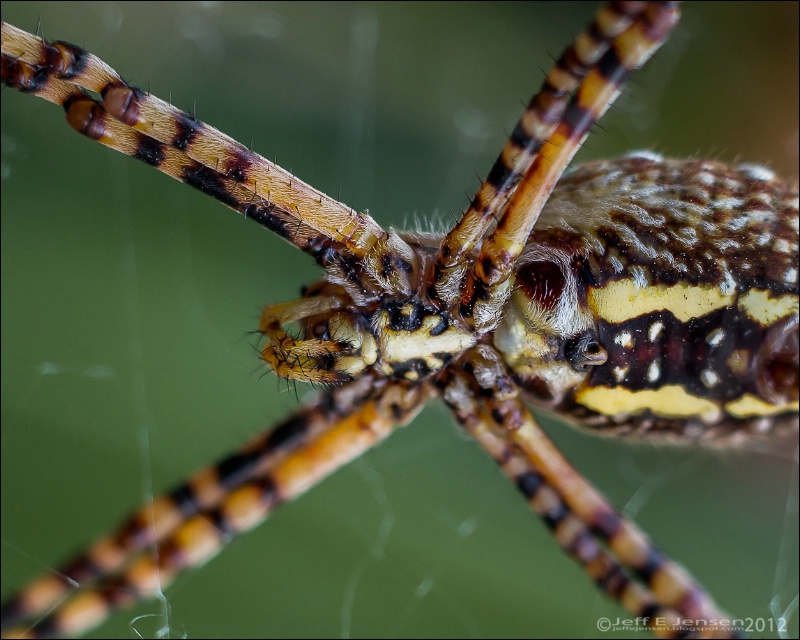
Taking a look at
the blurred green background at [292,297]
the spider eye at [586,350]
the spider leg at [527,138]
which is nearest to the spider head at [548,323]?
the spider eye at [586,350]

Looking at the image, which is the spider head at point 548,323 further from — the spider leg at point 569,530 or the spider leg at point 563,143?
the spider leg at point 569,530

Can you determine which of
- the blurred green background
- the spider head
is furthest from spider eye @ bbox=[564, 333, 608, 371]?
the blurred green background

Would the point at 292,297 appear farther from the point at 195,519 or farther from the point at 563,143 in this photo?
the point at 563,143

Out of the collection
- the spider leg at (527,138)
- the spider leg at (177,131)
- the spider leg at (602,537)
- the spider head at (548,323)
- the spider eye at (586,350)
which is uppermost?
the spider leg at (177,131)

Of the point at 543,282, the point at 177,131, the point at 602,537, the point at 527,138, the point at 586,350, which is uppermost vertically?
the point at 177,131

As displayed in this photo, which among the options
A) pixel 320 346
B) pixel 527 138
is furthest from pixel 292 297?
pixel 527 138

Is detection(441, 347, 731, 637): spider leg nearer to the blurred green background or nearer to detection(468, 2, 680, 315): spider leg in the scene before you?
the blurred green background
